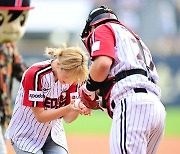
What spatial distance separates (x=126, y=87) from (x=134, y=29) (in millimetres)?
17155

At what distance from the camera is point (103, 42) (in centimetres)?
559

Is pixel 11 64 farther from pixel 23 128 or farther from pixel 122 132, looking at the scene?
pixel 122 132

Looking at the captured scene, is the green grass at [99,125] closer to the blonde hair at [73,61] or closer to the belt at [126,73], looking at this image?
the blonde hair at [73,61]

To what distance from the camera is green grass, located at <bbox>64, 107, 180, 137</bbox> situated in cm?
1614

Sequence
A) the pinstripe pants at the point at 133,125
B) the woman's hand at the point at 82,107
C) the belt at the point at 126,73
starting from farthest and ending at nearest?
the woman's hand at the point at 82,107 < the belt at the point at 126,73 < the pinstripe pants at the point at 133,125

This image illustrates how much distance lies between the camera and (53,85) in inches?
258


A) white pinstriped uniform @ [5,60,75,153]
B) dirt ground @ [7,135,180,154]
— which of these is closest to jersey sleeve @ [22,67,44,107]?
white pinstriped uniform @ [5,60,75,153]

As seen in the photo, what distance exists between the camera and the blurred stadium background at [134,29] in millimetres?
19656

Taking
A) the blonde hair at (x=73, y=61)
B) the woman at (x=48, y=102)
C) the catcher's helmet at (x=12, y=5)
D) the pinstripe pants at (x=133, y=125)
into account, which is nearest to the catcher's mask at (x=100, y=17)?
the blonde hair at (x=73, y=61)

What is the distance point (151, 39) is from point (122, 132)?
17.1m

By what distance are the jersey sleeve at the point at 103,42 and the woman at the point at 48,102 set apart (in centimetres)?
61

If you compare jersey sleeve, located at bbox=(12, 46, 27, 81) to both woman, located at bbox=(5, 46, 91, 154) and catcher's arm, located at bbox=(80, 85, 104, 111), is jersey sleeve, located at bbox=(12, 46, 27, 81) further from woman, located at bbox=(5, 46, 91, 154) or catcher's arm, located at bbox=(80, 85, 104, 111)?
catcher's arm, located at bbox=(80, 85, 104, 111)

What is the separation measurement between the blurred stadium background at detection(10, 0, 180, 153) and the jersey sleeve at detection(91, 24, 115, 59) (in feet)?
41.2

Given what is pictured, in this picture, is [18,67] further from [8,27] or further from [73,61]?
[73,61]
